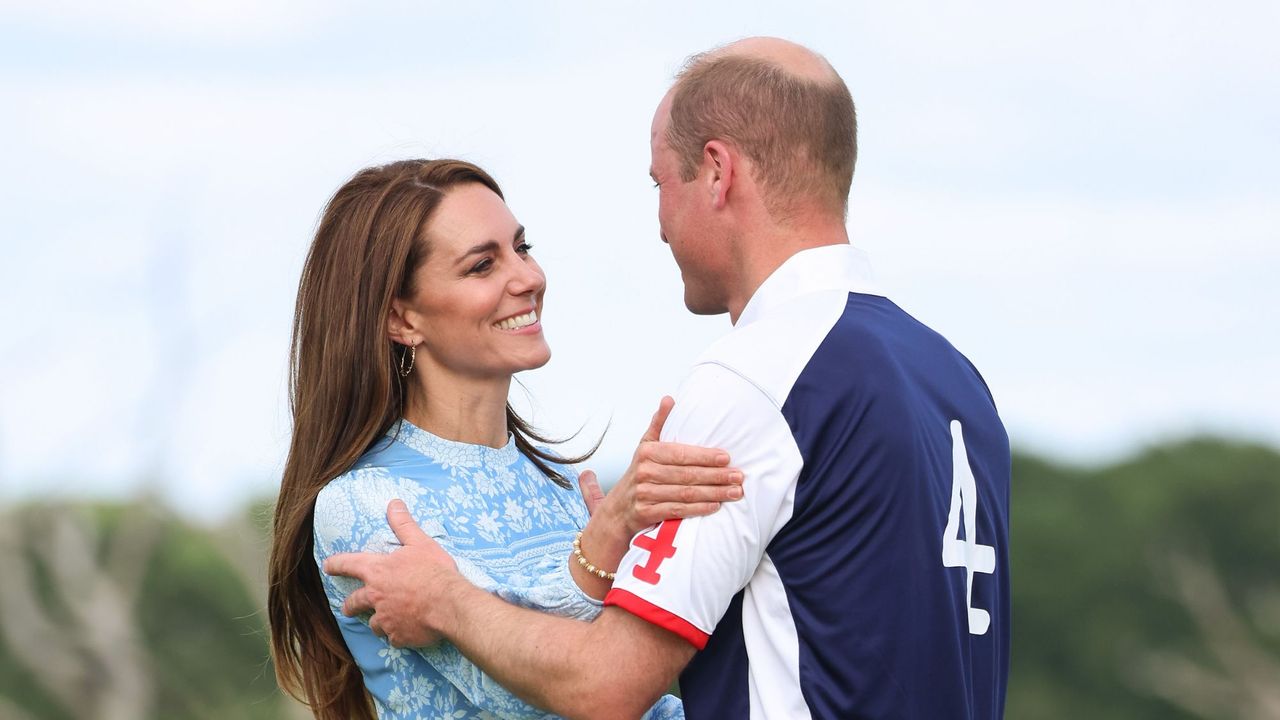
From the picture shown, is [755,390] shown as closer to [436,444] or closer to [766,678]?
[766,678]

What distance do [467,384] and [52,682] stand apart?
51.9 feet

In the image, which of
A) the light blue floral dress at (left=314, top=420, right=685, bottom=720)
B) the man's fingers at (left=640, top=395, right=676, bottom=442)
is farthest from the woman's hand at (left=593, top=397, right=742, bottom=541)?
the light blue floral dress at (left=314, top=420, right=685, bottom=720)

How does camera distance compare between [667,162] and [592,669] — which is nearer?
[592,669]

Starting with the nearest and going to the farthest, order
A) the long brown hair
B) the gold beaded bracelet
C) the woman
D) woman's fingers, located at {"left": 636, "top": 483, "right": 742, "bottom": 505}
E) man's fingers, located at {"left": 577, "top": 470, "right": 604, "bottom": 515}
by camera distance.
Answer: woman's fingers, located at {"left": 636, "top": 483, "right": 742, "bottom": 505} < the gold beaded bracelet < the woman < the long brown hair < man's fingers, located at {"left": 577, "top": 470, "right": 604, "bottom": 515}

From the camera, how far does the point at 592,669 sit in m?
2.96

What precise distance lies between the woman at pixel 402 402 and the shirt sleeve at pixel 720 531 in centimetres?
73

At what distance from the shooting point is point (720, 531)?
2873 mm

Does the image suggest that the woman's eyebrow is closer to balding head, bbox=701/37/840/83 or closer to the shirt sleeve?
balding head, bbox=701/37/840/83

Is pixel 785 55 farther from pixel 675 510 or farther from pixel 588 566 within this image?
pixel 588 566

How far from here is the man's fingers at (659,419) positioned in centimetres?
302

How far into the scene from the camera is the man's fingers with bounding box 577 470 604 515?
164 inches

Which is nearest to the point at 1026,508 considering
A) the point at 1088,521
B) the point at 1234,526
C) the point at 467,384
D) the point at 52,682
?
the point at 1088,521

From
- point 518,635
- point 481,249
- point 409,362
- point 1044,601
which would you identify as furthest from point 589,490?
point 1044,601

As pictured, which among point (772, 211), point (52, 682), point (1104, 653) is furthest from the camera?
point (1104, 653)
